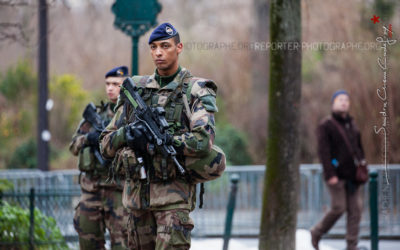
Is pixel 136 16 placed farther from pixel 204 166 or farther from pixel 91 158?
pixel 204 166

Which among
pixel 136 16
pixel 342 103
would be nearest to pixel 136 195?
pixel 136 16

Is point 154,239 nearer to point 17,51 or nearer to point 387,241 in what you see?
point 387,241

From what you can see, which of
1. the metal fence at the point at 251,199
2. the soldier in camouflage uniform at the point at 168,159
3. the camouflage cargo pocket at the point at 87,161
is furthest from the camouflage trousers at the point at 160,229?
the metal fence at the point at 251,199

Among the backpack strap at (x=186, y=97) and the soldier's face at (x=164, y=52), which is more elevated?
the soldier's face at (x=164, y=52)

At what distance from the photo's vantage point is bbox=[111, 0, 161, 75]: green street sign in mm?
7484

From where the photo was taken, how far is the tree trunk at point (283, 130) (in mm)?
Answer: 6918

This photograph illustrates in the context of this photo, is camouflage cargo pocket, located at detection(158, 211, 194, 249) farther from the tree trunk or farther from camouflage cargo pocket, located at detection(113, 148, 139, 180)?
the tree trunk

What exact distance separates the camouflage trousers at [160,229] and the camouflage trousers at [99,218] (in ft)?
6.28

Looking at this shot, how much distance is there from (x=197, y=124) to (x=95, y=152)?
2.39 meters

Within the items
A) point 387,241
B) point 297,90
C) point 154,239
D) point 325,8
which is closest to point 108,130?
point 154,239

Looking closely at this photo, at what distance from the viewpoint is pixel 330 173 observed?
8.52 m

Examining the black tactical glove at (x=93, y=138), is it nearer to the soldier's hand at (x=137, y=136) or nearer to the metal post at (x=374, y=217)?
the soldier's hand at (x=137, y=136)

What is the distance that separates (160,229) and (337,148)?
467 centimetres

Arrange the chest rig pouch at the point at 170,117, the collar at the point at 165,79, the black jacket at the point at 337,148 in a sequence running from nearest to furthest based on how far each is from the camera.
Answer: the chest rig pouch at the point at 170,117
the collar at the point at 165,79
the black jacket at the point at 337,148
